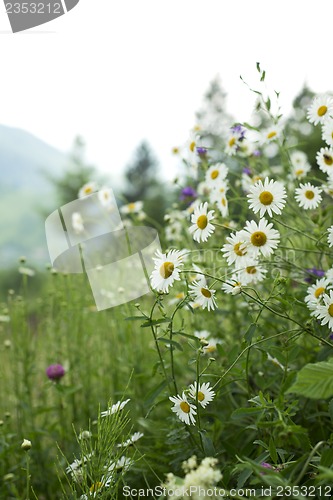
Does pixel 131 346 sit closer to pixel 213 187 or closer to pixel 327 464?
pixel 213 187

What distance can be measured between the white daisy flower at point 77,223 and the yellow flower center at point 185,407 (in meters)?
0.68

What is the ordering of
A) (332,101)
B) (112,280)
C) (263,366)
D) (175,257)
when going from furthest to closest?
(112,280)
(263,366)
(332,101)
(175,257)

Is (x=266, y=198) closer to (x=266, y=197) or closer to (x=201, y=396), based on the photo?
(x=266, y=197)

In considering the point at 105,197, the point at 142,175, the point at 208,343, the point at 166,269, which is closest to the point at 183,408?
the point at 208,343

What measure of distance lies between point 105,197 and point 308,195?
788mm

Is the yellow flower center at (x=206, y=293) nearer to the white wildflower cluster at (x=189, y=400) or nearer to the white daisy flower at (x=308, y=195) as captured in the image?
the white wildflower cluster at (x=189, y=400)

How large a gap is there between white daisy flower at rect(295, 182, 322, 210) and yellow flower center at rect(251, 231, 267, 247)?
0.23m

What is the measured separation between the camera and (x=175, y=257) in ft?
2.74

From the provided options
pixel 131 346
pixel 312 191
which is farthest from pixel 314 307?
pixel 131 346

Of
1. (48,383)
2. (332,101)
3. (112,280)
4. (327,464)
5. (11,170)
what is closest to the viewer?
(327,464)

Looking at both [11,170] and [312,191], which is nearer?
[312,191]

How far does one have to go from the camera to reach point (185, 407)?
836 millimetres

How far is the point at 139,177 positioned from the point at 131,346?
11679mm

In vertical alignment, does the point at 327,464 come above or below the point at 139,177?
above
